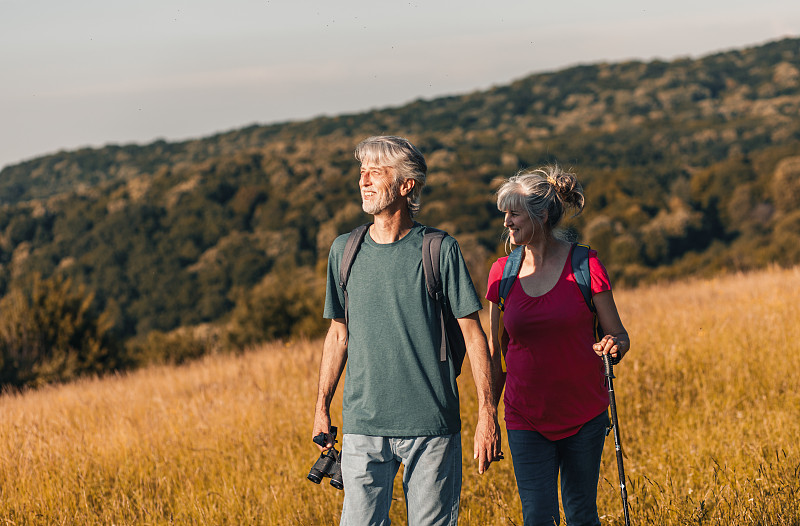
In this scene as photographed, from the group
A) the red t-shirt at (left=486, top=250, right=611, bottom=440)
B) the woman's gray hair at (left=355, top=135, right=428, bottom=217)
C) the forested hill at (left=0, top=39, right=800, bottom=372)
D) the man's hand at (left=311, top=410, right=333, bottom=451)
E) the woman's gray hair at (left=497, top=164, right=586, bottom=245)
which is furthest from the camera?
the forested hill at (left=0, top=39, right=800, bottom=372)

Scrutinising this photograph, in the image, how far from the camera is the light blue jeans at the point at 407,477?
9.19ft

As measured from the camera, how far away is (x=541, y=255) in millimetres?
3279

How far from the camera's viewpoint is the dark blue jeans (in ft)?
10.3

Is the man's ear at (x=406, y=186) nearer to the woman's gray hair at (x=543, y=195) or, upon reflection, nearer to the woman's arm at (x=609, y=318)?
the woman's gray hair at (x=543, y=195)

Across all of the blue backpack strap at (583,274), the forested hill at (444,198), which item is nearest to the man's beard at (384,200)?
the blue backpack strap at (583,274)

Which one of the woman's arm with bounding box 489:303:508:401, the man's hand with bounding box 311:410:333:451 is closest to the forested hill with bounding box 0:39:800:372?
the woman's arm with bounding box 489:303:508:401

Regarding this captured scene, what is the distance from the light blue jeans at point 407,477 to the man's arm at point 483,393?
0.11 meters

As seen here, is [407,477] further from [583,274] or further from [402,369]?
[583,274]

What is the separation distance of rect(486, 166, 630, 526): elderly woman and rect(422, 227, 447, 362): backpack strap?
475 millimetres

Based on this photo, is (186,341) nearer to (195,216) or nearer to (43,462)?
(43,462)

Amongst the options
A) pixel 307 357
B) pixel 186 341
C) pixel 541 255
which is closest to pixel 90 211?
pixel 186 341

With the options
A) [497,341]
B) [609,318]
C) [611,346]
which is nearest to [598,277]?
[609,318]

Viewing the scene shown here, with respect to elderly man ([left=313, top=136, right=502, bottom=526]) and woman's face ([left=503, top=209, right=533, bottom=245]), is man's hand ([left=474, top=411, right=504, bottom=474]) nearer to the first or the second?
elderly man ([left=313, top=136, right=502, bottom=526])

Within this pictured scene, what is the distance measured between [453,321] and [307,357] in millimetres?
6152
